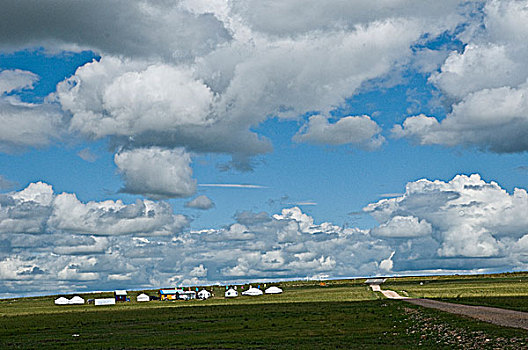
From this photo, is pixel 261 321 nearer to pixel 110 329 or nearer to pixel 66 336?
pixel 110 329

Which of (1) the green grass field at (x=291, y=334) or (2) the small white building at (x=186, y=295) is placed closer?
(1) the green grass field at (x=291, y=334)

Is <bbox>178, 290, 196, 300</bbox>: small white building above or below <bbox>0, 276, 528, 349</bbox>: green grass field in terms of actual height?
above

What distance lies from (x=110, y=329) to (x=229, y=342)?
92.5 ft

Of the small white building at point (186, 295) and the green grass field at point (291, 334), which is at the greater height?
the small white building at point (186, 295)

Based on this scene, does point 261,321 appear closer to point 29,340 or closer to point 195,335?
point 195,335

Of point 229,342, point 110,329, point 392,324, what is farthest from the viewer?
point 110,329

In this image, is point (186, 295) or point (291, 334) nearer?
point (291, 334)

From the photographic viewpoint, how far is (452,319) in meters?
64.5

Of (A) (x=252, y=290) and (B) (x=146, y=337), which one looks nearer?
(B) (x=146, y=337)

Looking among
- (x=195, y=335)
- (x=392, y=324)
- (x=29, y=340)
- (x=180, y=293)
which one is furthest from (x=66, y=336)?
(x=180, y=293)

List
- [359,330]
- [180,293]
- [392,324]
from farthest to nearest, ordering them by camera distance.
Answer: [180,293]
[392,324]
[359,330]

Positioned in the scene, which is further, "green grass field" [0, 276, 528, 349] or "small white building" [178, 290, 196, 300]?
"small white building" [178, 290, 196, 300]

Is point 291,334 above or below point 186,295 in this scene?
below

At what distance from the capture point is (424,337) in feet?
167
